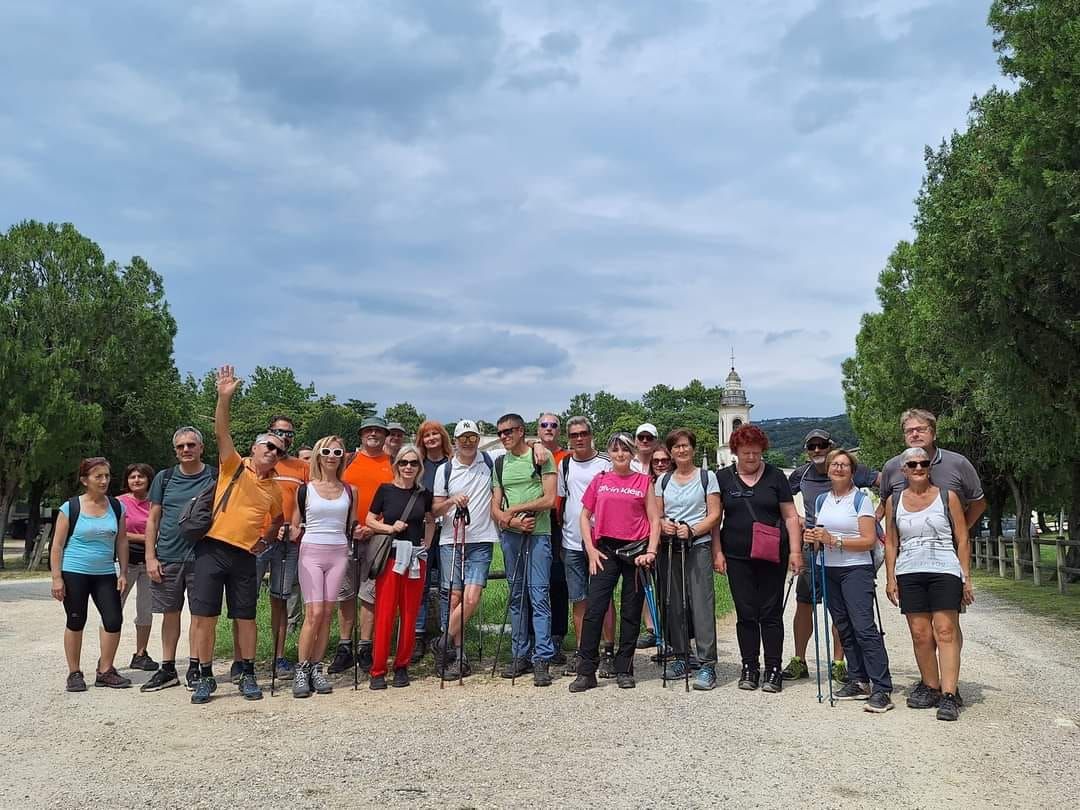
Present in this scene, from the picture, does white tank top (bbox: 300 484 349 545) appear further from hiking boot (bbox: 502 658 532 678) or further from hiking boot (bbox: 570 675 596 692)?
hiking boot (bbox: 570 675 596 692)

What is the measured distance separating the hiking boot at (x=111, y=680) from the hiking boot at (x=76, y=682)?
13 centimetres

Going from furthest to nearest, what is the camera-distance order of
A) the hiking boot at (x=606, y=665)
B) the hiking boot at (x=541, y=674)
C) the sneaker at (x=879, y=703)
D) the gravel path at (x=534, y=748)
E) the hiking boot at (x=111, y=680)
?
1. the hiking boot at (x=606, y=665)
2. the hiking boot at (x=111, y=680)
3. the hiking boot at (x=541, y=674)
4. the sneaker at (x=879, y=703)
5. the gravel path at (x=534, y=748)

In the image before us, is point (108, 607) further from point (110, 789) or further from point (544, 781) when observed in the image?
point (544, 781)

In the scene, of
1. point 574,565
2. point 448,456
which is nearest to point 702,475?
point 574,565

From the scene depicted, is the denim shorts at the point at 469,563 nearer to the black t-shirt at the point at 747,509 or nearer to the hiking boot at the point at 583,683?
the hiking boot at the point at 583,683

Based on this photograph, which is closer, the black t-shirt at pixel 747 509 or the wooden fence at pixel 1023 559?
the black t-shirt at pixel 747 509

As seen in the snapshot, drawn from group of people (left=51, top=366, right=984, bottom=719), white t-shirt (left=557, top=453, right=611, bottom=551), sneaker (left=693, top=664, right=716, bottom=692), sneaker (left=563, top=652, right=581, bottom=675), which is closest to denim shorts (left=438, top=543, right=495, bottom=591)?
group of people (left=51, top=366, right=984, bottom=719)

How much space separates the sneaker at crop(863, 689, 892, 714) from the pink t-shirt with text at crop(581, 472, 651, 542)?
82.8 inches

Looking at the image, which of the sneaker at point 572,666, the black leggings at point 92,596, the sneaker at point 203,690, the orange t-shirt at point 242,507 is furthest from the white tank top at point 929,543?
the black leggings at point 92,596

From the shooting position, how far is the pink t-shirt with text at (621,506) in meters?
7.42

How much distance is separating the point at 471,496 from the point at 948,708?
4.04 metres

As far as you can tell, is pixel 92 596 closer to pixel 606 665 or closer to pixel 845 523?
pixel 606 665

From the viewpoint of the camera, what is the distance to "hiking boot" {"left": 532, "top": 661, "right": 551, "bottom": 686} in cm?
742

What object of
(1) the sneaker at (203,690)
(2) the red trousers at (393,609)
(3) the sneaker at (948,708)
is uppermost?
(2) the red trousers at (393,609)
